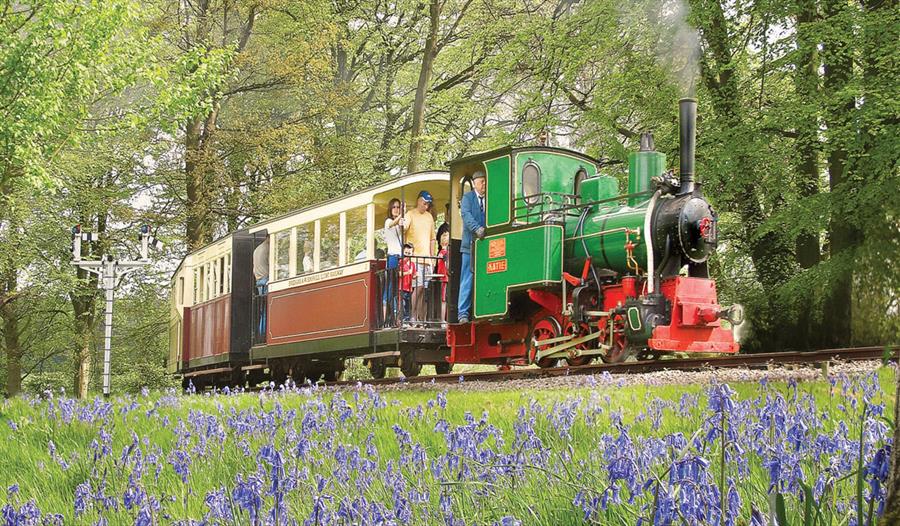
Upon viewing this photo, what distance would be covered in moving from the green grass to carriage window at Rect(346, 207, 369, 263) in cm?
503

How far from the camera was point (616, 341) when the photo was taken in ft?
38.9

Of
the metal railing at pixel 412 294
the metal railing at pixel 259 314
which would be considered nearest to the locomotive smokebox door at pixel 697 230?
the metal railing at pixel 412 294

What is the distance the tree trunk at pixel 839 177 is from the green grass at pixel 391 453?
24.4ft

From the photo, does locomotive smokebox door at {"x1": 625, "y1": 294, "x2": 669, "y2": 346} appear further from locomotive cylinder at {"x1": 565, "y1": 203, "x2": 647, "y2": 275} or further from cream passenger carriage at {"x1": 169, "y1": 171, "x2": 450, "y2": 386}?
cream passenger carriage at {"x1": 169, "y1": 171, "x2": 450, "y2": 386}

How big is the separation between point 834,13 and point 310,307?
1021cm

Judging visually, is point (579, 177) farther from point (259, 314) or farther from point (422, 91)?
point (422, 91)

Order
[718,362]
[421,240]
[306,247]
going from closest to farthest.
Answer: [718,362], [421,240], [306,247]

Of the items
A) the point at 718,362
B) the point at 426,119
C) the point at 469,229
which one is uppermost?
the point at 426,119

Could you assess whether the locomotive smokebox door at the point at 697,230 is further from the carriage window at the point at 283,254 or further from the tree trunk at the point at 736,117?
the carriage window at the point at 283,254

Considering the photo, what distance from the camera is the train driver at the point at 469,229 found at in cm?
1314

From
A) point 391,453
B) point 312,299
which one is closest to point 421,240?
point 312,299

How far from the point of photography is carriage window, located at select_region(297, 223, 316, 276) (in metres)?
15.4

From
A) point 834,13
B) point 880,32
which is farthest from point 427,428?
point 834,13

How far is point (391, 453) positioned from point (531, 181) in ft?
25.9
